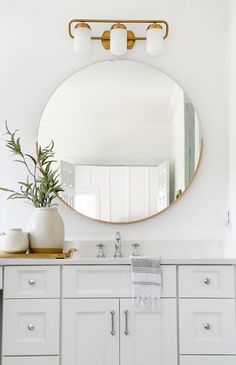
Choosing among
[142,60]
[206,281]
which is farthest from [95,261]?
[142,60]

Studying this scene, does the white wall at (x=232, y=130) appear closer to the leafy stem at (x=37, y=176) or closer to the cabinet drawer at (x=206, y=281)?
the cabinet drawer at (x=206, y=281)

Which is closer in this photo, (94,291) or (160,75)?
(94,291)

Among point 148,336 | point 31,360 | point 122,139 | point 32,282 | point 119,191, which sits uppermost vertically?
point 122,139

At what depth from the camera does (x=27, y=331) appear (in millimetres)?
2594

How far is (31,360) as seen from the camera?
2578mm

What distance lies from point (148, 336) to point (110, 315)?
0.67 feet

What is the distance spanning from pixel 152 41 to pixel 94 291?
144 centimetres

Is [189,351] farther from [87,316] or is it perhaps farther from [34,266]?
[34,266]

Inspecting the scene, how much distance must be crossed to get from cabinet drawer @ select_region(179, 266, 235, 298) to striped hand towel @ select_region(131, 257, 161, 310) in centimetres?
12

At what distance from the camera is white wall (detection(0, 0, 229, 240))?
10.3 ft

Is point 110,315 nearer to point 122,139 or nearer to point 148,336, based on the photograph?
point 148,336

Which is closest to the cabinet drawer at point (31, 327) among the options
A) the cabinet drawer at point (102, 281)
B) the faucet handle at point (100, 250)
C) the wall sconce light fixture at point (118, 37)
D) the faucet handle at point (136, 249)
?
the cabinet drawer at point (102, 281)

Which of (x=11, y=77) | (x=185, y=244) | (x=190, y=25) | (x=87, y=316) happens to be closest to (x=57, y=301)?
(x=87, y=316)

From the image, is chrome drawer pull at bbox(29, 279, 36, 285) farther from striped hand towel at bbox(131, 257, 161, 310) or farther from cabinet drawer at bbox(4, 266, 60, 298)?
striped hand towel at bbox(131, 257, 161, 310)
